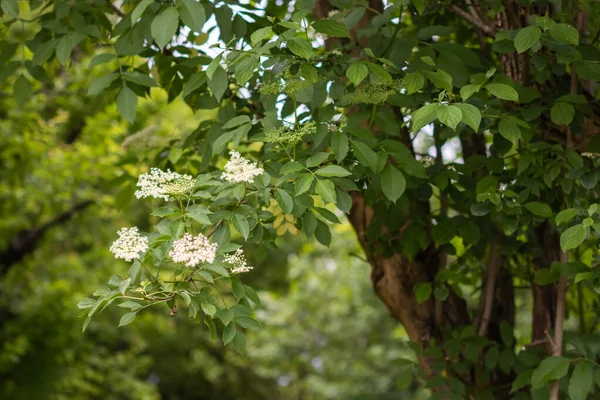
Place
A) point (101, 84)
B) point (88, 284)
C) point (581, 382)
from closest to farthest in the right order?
point (581, 382), point (101, 84), point (88, 284)

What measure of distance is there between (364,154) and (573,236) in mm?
526

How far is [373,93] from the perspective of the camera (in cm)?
177

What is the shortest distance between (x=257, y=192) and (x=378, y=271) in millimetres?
1235

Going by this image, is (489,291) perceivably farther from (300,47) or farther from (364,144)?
(300,47)

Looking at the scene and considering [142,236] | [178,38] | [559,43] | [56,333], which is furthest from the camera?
[56,333]

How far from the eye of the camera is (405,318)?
9.07 feet

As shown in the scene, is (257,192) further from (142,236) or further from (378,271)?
(378,271)

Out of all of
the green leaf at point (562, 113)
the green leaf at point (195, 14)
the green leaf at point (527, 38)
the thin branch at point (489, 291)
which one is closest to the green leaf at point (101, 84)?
the green leaf at point (195, 14)

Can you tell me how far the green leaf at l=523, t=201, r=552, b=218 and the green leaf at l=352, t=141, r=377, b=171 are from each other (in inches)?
19.3

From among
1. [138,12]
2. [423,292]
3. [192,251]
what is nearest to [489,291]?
[423,292]

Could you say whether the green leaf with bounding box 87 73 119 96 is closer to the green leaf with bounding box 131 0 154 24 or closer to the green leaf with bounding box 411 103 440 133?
the green leaf with bounding box 131 0 154 24

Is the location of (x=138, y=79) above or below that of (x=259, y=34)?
below

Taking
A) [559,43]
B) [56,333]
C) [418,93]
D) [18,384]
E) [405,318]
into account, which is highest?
[559,43]

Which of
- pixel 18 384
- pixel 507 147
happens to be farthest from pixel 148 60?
pixel 18 384
